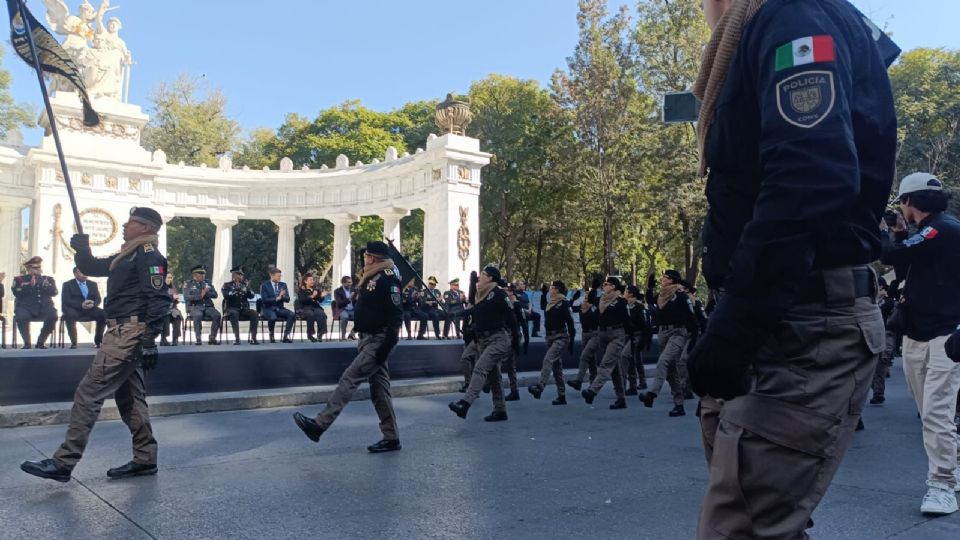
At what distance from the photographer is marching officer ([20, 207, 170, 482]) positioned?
5758mm

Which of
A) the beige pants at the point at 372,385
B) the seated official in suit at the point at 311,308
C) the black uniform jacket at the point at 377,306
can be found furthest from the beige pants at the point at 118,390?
the seated official in suit at the point at 311,308

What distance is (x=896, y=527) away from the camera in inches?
175

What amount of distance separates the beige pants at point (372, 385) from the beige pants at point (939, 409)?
4544mm

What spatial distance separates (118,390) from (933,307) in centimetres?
627

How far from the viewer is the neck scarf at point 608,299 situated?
12.1 meters

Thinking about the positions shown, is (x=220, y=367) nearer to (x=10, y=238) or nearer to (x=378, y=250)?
(x=378, y=250)

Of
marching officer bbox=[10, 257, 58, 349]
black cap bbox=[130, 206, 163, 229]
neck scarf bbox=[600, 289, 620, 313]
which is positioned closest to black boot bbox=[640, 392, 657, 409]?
neck scarf bbox=[600, 289, 620, 313]

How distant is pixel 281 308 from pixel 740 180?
16400mm

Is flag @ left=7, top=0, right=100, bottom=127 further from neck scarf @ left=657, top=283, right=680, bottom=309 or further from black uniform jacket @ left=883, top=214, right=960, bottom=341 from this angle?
black uniform jacket @ left=883, top=214, right=960, bottom=341

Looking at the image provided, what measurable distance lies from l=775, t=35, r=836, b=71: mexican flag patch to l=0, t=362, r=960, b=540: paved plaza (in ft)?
10.5

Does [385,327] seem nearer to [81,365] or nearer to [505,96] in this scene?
[81,365]

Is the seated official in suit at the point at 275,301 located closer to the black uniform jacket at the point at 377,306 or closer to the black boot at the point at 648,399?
the black boot at the point at 648,399

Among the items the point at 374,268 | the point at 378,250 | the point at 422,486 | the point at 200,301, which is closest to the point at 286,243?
the point at 200,301

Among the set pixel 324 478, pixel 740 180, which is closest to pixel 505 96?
pixel 324 478
